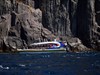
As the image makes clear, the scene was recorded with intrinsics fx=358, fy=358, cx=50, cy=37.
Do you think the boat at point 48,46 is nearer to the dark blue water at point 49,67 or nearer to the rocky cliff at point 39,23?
the rocky cliff at point 39,23

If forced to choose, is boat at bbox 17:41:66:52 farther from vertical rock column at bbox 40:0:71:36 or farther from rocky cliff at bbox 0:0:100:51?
vertical rock column at bbox 40:0:71:36

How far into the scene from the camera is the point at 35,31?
178375 mm

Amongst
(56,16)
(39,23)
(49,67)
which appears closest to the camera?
(49,67)

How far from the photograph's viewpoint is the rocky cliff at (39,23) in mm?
172125

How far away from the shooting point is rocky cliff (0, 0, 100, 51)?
172 metres

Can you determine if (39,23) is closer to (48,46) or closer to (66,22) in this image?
(48,46)

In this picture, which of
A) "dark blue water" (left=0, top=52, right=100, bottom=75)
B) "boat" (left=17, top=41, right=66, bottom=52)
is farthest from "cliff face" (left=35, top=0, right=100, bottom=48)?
"dark blue water" (left=0, top=52, right=100, bottom=75)

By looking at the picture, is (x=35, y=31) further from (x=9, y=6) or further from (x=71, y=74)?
(x=71, y=74)

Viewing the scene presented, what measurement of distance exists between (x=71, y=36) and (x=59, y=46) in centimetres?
1388

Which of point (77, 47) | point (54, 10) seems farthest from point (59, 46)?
point (54, 10)

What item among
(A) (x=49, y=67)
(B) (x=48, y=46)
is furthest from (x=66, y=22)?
(A) (x=49, y=67)

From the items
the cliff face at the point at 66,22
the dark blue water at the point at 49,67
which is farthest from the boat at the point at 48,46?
the dark blue water at the point at 49,67

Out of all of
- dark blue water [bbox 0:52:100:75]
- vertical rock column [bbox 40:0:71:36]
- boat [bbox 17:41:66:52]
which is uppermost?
vertical rock column [bbox 40:0:71:36]

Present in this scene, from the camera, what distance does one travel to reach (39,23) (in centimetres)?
18600
